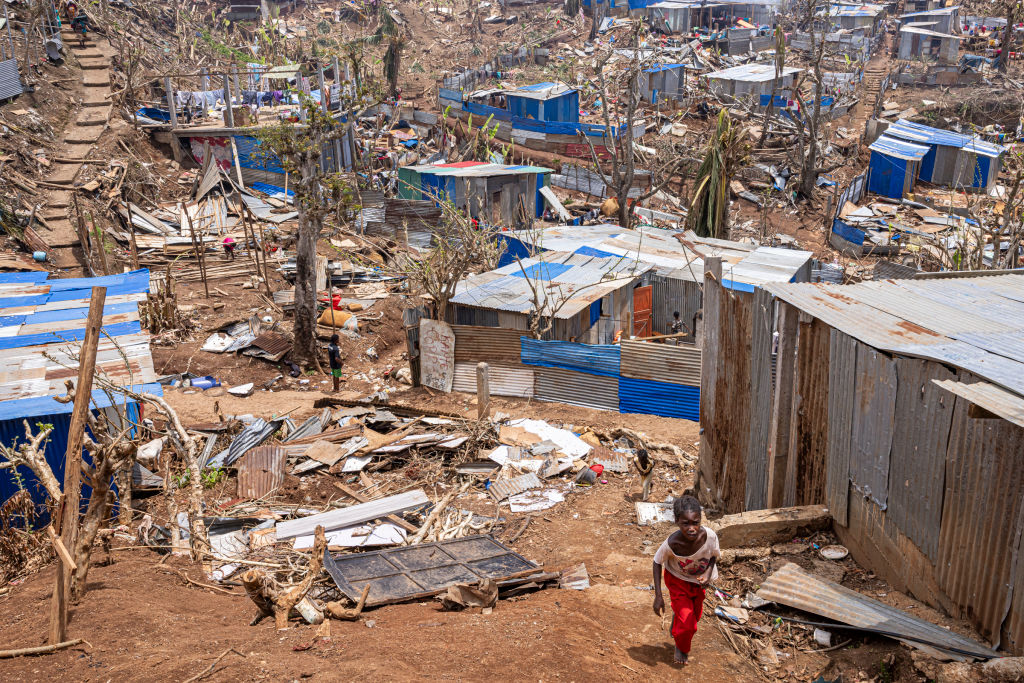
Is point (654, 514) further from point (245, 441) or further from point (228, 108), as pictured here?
point (228, 108)

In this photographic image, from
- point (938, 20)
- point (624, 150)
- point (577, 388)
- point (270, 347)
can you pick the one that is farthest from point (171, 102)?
point (938, 20)

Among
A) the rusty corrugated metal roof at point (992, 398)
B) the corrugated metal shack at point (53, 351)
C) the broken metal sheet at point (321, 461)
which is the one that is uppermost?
the rusty corrugated metal roof at point (992, 398)

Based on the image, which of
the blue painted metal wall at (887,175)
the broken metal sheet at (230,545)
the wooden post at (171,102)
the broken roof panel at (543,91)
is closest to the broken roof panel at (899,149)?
the blue painted metal wall at (887,175)

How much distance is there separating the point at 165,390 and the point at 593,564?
32.5 feet

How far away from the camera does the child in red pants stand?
4320mm

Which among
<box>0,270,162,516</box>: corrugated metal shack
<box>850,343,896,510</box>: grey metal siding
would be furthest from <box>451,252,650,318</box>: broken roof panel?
<box>850,343,896,510</box>: grey metal siding

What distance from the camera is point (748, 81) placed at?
3481 centimetres

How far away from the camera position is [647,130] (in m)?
33.2

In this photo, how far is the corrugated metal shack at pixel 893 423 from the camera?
156 inches

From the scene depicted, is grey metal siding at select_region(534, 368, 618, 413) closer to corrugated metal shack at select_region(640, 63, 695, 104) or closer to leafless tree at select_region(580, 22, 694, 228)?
leafless tree at select_region(580, 22, 694, 228)

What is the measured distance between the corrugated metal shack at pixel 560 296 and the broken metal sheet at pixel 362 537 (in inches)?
216

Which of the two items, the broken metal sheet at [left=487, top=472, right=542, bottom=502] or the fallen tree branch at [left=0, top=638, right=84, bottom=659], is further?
the broken metal sheet at [left=487, top=472, right=542, bottom=502]

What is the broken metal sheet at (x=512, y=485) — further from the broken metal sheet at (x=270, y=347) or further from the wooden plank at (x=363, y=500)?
the broken metal sheet at (x=270, y=347)

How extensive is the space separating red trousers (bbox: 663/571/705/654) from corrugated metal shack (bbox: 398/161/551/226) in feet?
56.2
